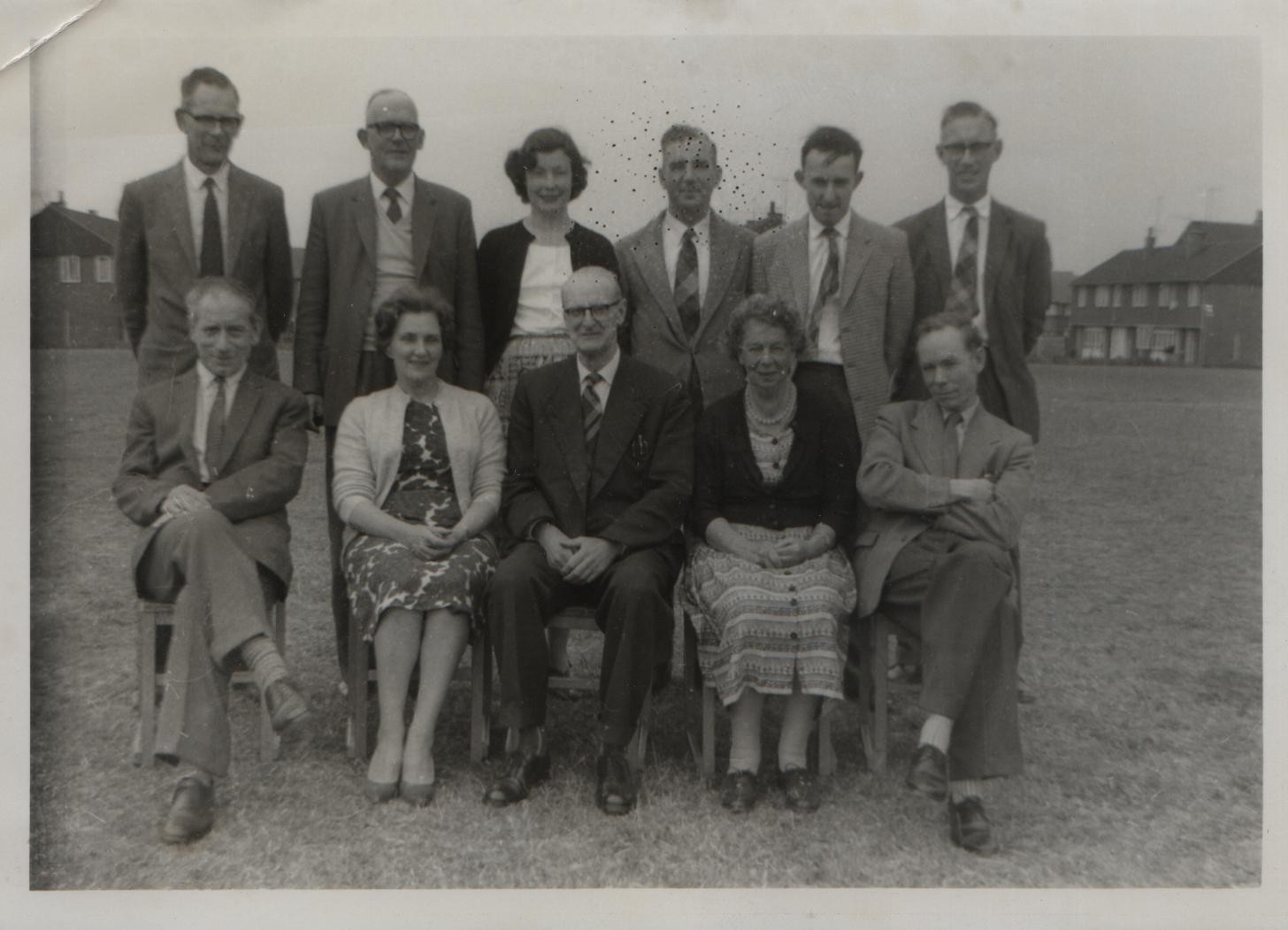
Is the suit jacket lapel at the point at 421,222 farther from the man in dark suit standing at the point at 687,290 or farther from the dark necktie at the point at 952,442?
the dark necktie at the point at 952,442

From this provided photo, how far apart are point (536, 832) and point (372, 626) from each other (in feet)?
2.62

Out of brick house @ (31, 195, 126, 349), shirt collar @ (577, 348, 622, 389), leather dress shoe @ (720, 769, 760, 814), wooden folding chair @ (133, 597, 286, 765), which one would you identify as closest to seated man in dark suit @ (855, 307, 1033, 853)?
leather dress shoe @ (720, 769, 760, 814)

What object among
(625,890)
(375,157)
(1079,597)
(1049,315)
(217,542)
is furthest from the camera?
(1079,597)

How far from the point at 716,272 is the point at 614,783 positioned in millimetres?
1768

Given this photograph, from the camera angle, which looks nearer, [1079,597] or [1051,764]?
[1051,764]

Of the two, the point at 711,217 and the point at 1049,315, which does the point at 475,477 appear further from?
the point at 1049,315

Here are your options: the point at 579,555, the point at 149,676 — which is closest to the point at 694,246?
the point at 579,555

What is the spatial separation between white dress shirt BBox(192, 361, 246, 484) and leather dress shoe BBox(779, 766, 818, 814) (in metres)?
2.08

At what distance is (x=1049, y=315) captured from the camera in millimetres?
4328

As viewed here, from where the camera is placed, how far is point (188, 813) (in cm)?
330

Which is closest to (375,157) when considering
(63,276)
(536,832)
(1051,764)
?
(63,276)

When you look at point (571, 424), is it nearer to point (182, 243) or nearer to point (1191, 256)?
point (182, 243)

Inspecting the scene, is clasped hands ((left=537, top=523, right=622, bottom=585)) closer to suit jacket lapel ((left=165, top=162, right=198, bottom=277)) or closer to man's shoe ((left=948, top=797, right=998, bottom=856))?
man's shoe ((left=948, top=797, right=998, bottom=856))

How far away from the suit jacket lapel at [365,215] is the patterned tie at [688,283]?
3.48ft
